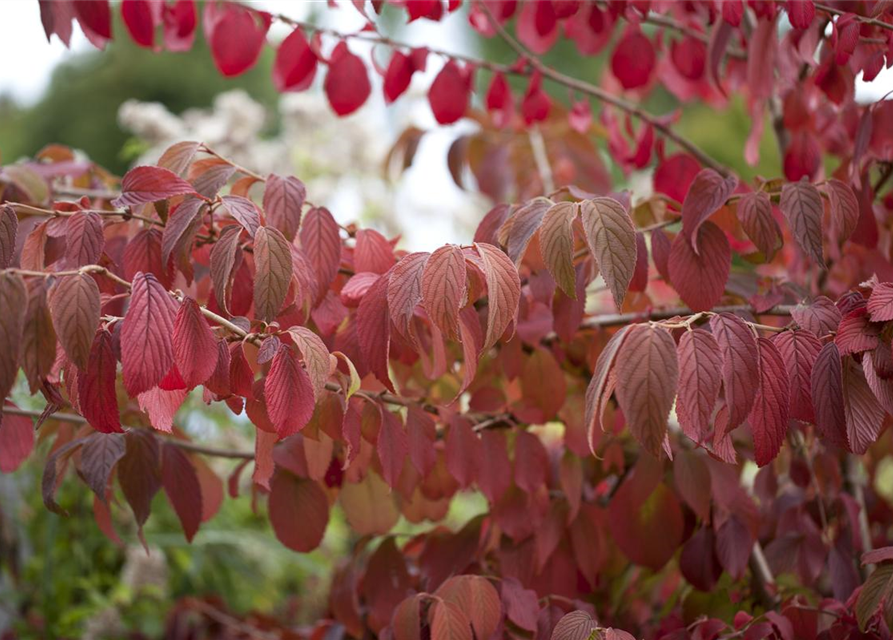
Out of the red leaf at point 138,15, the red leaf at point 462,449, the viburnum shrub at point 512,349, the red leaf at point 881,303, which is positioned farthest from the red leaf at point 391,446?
the red leaf at point 138,15

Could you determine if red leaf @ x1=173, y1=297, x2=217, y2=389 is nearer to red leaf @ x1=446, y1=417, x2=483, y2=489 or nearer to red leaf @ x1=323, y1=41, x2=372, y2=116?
red leaf @ x1=446, y1=417, x2=483, y2=489

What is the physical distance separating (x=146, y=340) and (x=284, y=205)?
0.95 ft

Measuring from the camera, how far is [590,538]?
111 centimetres

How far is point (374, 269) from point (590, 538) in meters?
0.42

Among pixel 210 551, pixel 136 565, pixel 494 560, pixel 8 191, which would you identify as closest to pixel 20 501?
pixel 136 565

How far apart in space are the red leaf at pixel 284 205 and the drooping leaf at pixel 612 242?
0.30m

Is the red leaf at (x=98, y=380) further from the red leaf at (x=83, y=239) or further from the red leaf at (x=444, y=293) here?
the red leaf at (x=444, y=293)

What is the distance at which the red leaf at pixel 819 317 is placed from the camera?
798 millimetres

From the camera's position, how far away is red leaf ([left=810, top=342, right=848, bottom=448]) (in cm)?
72

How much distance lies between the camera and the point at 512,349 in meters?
1.09

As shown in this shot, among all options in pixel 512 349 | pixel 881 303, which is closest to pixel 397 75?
pixel 512 349

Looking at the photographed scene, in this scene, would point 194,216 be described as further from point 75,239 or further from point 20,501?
point 20,501

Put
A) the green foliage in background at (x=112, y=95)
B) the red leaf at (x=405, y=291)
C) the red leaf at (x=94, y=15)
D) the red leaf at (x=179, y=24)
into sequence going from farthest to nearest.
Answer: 1. the green foliage in background at (x=112, y=95)
2. the red leaf at (x=179, y=24)
3. the red leaf at (x=94, y=15)
4. the red leaf at (x=405, y=291)

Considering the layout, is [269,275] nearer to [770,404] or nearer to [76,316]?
[76,316]
